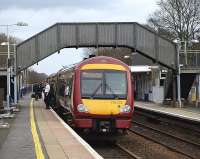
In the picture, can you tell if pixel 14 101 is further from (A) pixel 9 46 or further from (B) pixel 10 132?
(B) pixel 10 132

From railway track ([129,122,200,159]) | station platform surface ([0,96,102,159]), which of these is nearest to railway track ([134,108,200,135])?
railway track ([129,122,200,159])

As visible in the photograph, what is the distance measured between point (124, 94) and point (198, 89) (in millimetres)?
26775

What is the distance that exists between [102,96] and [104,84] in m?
0.60

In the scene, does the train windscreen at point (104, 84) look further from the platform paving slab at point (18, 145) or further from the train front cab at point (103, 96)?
the platform paving slab at point (18, 145)

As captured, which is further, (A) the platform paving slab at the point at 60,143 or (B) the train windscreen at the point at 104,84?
(B) the train windscreen at the point at 104,84

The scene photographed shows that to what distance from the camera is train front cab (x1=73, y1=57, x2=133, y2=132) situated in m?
19.4

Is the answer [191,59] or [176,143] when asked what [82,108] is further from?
[191,59]

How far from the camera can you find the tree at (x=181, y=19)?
66.6 m

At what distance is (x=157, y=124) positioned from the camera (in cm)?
3250

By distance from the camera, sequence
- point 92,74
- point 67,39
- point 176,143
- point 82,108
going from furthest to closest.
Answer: point 67,39, point 176,143, point 92,74, point 82,108

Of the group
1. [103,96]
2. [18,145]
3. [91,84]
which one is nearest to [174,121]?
[91,84]

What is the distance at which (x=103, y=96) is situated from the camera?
19.9 metres

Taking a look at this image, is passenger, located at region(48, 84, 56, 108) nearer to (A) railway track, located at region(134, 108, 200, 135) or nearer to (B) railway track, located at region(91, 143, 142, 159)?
(A) railway track, located at region(134, 108, 200, 135)

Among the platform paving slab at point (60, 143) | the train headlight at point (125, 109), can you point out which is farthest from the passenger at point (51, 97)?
the train headlight at point (125, 109)
